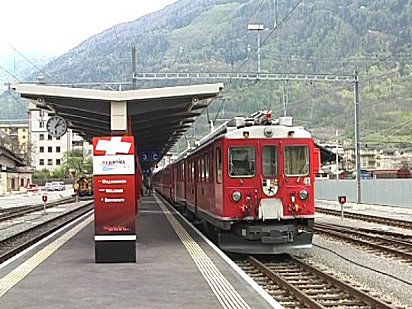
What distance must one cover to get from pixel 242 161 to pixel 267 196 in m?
0.93

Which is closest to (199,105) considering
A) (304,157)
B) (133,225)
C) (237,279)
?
(304,157)

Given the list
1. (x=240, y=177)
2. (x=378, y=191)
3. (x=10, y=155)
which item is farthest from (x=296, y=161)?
(x=10, y=155)

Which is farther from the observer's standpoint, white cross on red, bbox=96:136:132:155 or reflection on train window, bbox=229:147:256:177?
reflection on train window, bbox=229:147:256:177

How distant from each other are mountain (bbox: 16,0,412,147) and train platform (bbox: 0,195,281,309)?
26.4 metres

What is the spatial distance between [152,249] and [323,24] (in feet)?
202

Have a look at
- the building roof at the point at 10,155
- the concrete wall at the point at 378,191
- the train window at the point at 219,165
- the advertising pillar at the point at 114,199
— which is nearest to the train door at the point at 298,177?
the train window at the point at 219,165

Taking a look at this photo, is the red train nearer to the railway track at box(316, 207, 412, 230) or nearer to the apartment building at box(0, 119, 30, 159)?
the railway track at box(316, 207, 412, 230)

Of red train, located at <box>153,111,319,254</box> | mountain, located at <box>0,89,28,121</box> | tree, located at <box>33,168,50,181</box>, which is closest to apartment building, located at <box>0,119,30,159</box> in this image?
tree, located at <box>33,168,50,181</box>

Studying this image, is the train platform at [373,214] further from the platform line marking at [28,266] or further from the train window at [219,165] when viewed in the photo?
the platform line marking at [28,266]

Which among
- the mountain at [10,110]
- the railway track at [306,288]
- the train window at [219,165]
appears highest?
the mountain at [10,110]

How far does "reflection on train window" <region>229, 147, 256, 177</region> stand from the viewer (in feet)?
50.9

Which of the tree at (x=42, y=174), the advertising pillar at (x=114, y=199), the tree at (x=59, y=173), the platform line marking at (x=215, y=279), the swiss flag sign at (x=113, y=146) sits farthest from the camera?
the tree at (x=42, y=174)

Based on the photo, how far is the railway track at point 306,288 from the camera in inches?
412

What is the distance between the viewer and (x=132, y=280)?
11.0m
